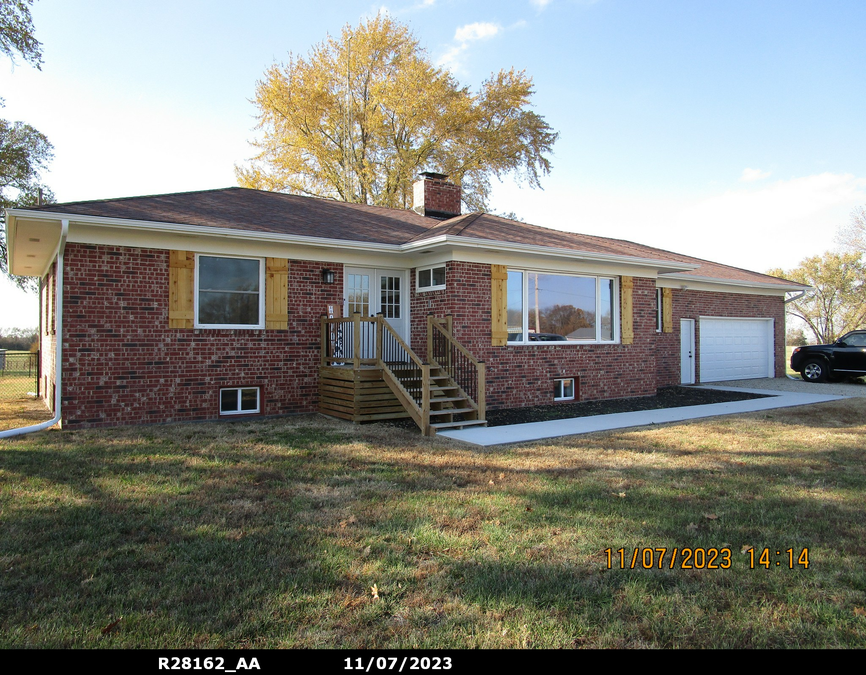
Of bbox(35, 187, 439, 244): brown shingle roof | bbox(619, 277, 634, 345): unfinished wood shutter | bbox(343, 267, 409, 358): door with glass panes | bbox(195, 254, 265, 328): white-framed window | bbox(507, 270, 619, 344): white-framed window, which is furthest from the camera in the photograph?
bbox(619, 277, 634, 345): unfinished wood shutter

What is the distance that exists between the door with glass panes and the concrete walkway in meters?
3.52

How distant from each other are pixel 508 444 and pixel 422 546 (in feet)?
12.6

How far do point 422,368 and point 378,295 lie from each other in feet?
10.4

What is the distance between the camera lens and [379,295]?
11.4 m

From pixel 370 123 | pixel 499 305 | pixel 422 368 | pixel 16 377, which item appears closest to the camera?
pixel 422 368

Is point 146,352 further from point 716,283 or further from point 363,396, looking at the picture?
point 716,283

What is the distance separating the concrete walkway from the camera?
8.06m

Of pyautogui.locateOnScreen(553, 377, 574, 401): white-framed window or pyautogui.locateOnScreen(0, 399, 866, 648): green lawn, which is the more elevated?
pyautogui.locateOnScreen(553, 377, 574, 401): white-framed window

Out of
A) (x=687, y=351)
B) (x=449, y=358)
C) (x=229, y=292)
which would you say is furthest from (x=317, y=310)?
(x=687, y=351)

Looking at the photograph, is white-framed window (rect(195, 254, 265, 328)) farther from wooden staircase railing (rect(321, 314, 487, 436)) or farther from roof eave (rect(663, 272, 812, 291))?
roof eave (rect(663, 272, 812, 291))

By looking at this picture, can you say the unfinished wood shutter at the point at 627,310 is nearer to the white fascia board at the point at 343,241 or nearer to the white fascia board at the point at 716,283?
the white fascia board at the point at 343,241

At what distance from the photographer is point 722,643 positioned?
2689 mm
